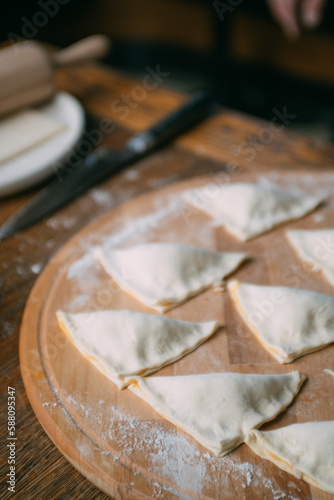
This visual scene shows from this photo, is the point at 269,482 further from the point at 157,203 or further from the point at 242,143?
the point at 242,143

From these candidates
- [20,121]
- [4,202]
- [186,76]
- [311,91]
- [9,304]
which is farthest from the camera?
[186,76]

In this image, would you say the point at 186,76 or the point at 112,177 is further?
the point at 186,76

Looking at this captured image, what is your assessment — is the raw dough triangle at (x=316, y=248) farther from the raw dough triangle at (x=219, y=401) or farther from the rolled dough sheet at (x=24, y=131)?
the rolled dough sheet at (x=24, y=131)

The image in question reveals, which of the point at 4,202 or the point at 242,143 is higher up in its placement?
the point at 4,202

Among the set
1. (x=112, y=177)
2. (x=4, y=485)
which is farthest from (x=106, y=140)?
(x=4, y=485)

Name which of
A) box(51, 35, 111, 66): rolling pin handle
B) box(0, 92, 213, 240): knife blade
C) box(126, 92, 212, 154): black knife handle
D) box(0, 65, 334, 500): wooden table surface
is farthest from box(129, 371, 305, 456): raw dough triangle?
box(51, 35, 111, 66): rolling pin handle

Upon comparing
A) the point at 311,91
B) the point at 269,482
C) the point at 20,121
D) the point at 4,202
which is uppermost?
the point at 20,121

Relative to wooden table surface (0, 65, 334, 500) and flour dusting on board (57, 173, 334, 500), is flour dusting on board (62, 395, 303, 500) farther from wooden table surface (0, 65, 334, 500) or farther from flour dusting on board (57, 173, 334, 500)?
wooden table surface (0, 65, 334, 500)

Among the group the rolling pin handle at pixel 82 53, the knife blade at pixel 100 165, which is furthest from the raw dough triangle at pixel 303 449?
the rolling pin handle at pixel 82 53
